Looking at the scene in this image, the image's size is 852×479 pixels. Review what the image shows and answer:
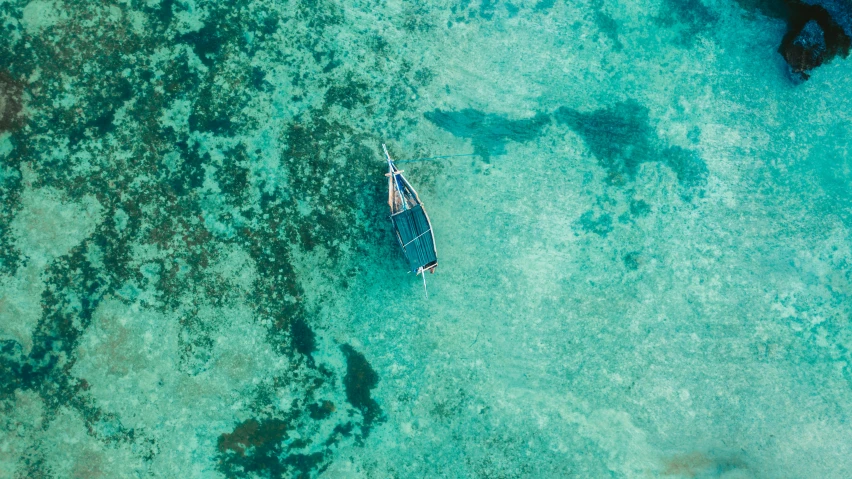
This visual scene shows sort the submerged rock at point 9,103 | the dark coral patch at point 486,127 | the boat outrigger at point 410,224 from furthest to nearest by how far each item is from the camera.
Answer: the dark coral patch at point 486,127
the submerged rock at point 9,103
the boat outrigger at point 410,224

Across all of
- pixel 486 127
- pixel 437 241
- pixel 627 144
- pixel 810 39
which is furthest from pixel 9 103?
pixel 810 39

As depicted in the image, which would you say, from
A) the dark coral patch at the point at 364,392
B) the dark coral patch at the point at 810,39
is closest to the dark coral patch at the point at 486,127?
the dark coral patch at the point at 364,392

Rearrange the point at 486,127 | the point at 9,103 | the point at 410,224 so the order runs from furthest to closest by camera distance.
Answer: the point at 486,127 < the point at 9,103 < the point at 410,224

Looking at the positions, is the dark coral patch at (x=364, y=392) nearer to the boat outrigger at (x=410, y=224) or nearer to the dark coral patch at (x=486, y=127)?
the boat outrigger at (x=410, y=224)

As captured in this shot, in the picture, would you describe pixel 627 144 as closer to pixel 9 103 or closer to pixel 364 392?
pixel 364 392

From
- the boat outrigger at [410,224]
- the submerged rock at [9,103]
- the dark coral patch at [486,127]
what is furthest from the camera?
the dark coral patch at [486,127]

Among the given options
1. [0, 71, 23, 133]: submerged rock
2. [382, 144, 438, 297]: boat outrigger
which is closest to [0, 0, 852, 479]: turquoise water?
[0, 71, 23, 133]: submerged rock
